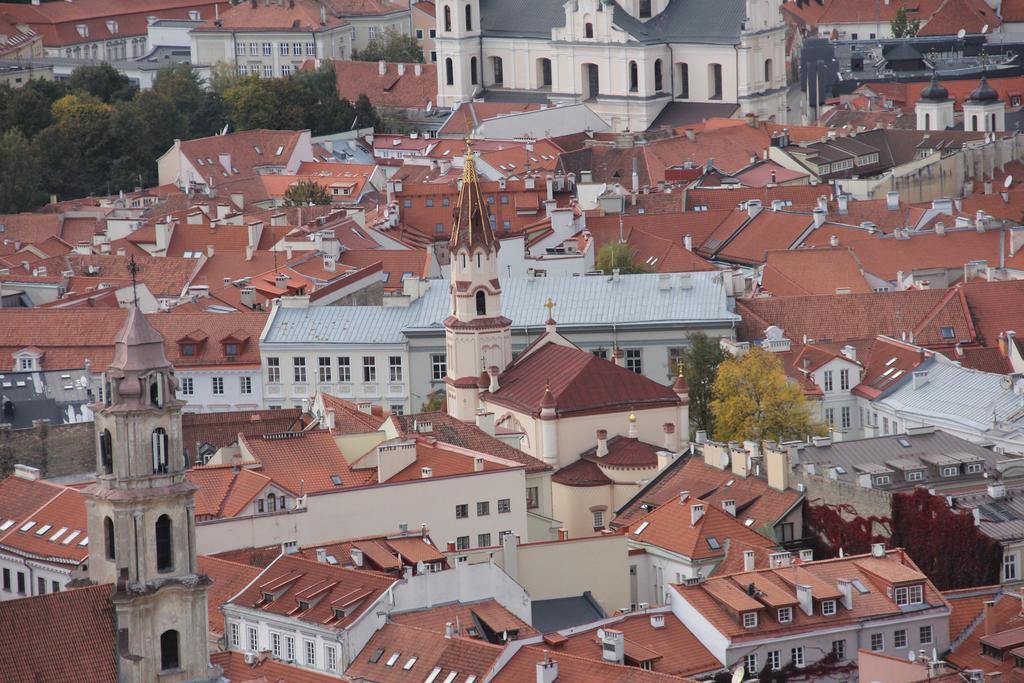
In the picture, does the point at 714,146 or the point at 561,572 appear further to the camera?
the point at 714,146

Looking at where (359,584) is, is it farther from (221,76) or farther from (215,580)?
(221,76)

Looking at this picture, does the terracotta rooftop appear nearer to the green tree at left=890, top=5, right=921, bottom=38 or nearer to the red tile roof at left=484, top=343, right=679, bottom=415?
the red tile roof at left=484, top=343, right=679, bottom=415

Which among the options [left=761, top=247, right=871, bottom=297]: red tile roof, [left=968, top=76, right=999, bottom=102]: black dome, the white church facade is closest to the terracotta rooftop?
[left=761, top=247, right=871, bottom=297]: red tile roof

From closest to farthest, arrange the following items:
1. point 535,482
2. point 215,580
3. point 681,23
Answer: point 215,580 → point 535,482 → point 681,23

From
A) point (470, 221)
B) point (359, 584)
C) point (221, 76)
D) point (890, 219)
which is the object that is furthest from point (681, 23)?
point (359, 584)

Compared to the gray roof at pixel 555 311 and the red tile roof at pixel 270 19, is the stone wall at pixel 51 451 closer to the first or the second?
the gray roof at pixel 555 311

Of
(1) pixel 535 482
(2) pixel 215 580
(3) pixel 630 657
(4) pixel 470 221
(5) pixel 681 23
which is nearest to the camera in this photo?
(3) pixel 630 657

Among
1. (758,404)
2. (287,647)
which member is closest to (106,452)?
(287,647)

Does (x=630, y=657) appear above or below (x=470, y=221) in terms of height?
below
